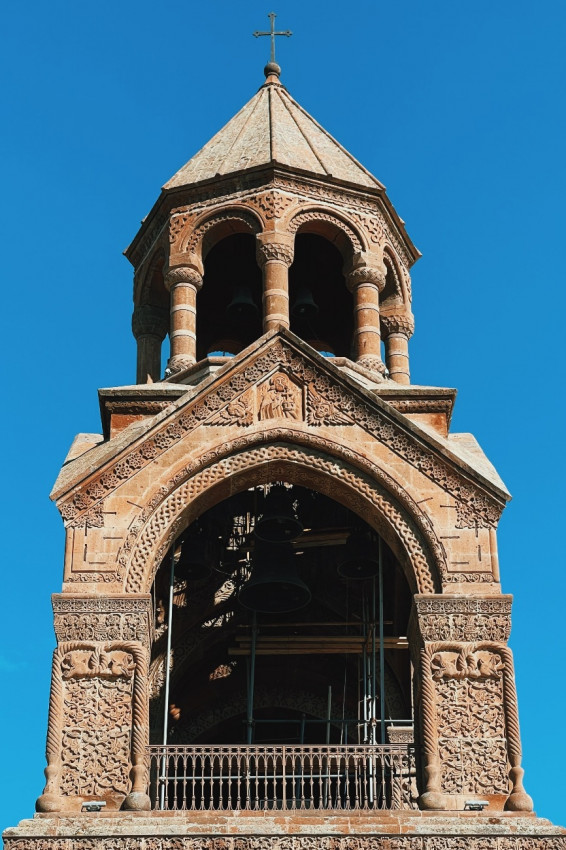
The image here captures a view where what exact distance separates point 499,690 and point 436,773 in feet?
3.78

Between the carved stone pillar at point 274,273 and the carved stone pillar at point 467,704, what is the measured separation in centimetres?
461

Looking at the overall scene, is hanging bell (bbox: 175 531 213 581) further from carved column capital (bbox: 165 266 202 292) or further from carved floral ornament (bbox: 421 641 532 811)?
carved floral ornament (bbox: 421 641 532 811)

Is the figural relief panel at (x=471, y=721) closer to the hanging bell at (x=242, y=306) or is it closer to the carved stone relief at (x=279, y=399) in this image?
the carved stone relief at (x=279, y=399)

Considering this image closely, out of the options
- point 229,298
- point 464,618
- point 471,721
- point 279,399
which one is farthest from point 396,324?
point 471,721

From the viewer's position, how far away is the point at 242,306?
26031 millimetres

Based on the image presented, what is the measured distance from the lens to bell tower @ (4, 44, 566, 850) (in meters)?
19.2

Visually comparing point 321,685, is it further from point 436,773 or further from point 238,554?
point 436,773

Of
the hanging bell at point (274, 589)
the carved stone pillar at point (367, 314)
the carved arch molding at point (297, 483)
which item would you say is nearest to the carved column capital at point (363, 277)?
the carved stone pillar at point (367, 314)

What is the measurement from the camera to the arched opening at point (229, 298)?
26.0 m

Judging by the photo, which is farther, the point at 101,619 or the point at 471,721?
the point at 101,619

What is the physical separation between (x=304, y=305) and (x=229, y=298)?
45.5 inches

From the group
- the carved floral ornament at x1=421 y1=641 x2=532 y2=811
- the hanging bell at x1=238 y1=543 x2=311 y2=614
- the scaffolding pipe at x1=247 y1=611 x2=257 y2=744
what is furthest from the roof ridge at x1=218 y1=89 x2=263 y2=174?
the carved floral ornament at x1=421 y1=641 x2=532 y2=811

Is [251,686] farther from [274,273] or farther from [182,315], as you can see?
[274,273]

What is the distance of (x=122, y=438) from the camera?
70.9ft
